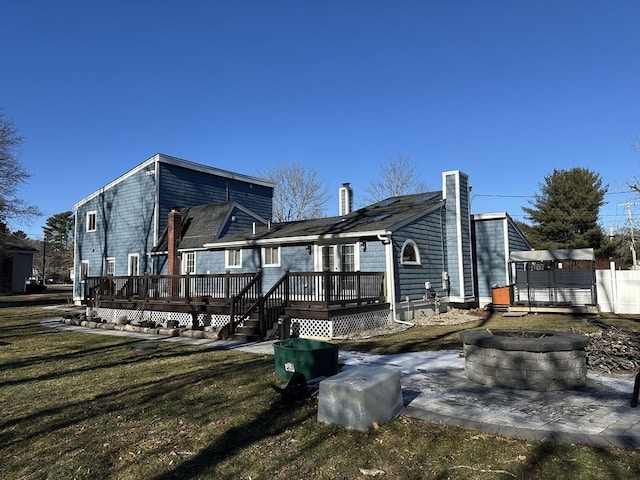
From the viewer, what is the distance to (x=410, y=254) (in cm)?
1562

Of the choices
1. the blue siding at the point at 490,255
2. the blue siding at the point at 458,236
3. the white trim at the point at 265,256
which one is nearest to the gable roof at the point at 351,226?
the white trim at the point at 265,256

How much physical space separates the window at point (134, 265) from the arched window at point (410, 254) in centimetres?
1563

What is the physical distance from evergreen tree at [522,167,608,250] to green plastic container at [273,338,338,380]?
110 ft

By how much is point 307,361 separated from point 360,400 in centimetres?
194

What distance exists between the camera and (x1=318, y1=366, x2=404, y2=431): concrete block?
466 centimetres

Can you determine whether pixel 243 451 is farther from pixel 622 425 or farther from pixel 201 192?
pixel 201 192

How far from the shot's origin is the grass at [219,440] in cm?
376

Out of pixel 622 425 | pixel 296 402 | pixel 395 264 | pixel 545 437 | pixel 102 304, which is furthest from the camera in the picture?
pixel 102 304

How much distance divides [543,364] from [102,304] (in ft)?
55.5

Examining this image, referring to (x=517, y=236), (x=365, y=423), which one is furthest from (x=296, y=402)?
(x=517, y=236)

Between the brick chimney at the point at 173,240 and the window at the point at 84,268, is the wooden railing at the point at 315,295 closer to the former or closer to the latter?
the brick chimney at the point at 173,240

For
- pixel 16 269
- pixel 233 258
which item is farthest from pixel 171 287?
pixel 16 269

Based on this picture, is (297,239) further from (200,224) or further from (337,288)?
(200,224)

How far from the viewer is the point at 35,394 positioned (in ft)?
21.7
